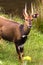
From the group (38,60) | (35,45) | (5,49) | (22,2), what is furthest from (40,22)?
(22,2)

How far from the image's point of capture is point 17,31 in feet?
32.0

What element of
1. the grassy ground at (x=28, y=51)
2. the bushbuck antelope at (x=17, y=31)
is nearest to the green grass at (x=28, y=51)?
the grassy ground at (x=28, y=51)

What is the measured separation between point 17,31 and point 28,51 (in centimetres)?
101

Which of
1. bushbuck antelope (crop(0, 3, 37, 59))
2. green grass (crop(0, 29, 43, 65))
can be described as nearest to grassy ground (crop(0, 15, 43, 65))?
green grass (crop(0, 29, 43, 65))

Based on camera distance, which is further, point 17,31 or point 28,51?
point 28,51

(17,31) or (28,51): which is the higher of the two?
(17,31)

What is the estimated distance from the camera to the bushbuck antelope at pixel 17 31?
943 centimetres

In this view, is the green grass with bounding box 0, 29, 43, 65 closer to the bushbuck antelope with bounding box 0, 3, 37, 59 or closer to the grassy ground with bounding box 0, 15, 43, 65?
the grassy ground with bounding box 0, 15, 43, 65

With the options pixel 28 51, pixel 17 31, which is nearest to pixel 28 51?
pixel 28 51

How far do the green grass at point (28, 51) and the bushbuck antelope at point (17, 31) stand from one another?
1.17ft

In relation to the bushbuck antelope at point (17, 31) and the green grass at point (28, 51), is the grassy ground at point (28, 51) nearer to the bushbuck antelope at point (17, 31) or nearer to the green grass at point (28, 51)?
the green grass at point (28, 51)

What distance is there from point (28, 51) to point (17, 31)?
1010 mm

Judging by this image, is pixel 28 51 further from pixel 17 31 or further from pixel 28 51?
pixel 17 31

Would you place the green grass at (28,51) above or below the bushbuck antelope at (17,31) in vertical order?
below
